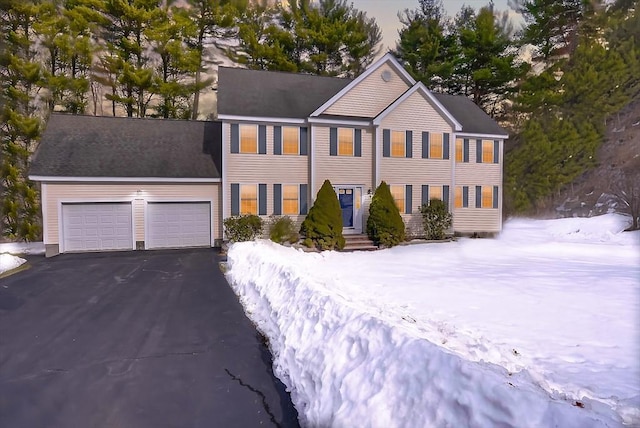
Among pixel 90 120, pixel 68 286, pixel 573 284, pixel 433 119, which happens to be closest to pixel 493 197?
pixel 433 119

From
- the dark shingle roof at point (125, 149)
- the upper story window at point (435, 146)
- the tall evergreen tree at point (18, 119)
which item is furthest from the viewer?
the tall evergreen tree at point (18, 119)

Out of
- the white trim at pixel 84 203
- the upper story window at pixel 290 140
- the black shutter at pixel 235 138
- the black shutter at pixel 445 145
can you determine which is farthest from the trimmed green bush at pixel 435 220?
the white trim at pixel 84 203

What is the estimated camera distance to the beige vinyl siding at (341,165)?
617 inches

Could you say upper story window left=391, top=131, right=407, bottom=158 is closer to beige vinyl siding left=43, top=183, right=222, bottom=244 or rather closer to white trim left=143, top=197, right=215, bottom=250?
beige vinyl siding left=43, top=183, right=222, bottom=244

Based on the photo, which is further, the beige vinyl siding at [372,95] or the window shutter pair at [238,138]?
the beige vinyl siding at [372,95]

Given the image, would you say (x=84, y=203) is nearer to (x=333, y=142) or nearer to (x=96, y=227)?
(x=96, y=227)

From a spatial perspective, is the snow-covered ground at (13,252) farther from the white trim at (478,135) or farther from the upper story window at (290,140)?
the white trim at (478,135)

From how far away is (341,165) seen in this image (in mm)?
16047

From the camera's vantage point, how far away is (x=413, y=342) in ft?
10.6

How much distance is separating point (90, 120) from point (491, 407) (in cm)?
1997

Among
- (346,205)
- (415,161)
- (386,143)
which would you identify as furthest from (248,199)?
(415,161)

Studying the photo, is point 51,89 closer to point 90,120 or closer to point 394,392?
point 90,120

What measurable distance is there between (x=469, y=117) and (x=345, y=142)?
8.26 m

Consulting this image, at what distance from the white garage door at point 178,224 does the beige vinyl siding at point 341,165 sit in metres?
5.15
